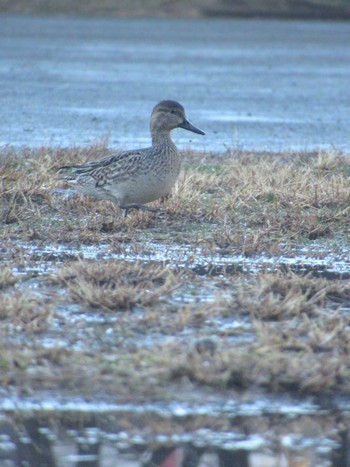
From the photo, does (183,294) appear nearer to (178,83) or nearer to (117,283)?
(117,283)

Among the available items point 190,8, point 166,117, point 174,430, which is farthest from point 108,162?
point 190,8

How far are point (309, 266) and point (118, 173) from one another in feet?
5.78

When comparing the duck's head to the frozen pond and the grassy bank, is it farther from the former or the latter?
the grassy bank

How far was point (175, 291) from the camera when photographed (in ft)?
19.4

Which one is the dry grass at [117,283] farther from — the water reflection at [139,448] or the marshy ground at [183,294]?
the water reflection at [139,448]

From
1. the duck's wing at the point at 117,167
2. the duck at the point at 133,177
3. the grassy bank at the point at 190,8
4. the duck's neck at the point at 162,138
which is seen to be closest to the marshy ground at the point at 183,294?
the duck at the point at 133,177

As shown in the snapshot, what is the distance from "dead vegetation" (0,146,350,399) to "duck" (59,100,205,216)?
16cm

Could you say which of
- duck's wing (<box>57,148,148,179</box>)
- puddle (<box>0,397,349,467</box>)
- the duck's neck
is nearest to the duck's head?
the duck's neck

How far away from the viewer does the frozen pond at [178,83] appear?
1311 cm

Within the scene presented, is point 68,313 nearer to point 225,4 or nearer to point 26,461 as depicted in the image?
point 26,461

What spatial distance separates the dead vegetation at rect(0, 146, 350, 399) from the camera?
15.2ft

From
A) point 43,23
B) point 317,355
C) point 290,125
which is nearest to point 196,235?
point 317,355

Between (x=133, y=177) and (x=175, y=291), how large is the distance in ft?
6.79

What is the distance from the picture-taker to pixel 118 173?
7895mm
